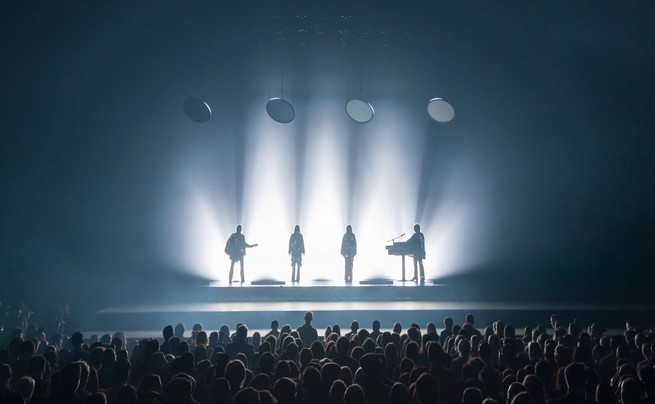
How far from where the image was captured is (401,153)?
14.2m

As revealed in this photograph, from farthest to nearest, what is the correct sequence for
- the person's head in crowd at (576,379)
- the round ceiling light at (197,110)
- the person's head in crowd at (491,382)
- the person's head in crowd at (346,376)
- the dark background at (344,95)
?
the round ceiling light at (197,110) → the dark background at (344,95) → the person's head in crowd at (346,376) → the person's head in crowd at (491,382) → the person's head in crowd at (576,379)

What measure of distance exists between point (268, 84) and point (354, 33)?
3.05 m

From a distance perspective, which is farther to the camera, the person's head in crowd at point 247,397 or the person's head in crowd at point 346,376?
the person's head in crowd at point 346,376

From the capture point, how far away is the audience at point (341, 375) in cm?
322

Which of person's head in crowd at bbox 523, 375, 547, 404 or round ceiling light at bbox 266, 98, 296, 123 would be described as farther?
round ceiling light at bbox 266, 98, 296, 123

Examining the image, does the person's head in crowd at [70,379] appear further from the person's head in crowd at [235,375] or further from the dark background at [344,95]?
the dark background at [344,95]

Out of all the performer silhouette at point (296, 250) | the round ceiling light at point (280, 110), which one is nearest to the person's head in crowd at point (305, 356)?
the performer silhouette at point (296, 250)

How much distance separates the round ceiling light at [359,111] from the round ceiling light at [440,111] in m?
1.65

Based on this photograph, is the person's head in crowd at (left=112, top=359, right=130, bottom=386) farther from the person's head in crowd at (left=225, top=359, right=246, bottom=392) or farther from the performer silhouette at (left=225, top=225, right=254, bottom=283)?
the performer silhouette at (left=225, top=225, right=254, bottom=283)

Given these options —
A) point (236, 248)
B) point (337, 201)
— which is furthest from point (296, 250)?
point (337, 201)

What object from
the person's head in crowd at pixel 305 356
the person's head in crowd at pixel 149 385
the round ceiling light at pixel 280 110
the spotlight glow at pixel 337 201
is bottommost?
the person's head in crowd at pixel 149 385

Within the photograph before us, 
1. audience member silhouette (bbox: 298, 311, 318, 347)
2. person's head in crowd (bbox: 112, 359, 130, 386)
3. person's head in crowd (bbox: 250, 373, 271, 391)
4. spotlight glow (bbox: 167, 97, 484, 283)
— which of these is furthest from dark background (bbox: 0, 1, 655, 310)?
person's head in crowd (bbox: 250, 373, 271, 391)

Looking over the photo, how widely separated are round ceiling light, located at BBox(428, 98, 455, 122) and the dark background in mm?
803

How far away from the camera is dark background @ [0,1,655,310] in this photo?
37.3 feet
